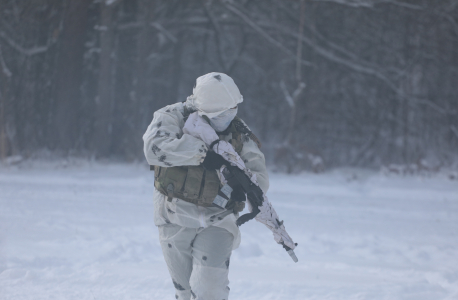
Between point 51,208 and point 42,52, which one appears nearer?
point 51,208

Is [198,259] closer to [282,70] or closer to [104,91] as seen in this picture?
[104,91]

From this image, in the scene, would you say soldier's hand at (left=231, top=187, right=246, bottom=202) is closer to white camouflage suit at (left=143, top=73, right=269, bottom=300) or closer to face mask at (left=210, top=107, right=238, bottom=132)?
white camouflage suit at (left=143, top=73, right=269, bottom=300)

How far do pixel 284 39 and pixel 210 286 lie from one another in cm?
1027

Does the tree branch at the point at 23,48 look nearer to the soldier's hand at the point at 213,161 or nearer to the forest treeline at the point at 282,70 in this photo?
the forest treeline at the point at 282,70

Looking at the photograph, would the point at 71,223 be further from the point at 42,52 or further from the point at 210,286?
the point at 42,52

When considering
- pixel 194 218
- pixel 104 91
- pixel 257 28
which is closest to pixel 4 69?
Answer: pixel 104 91

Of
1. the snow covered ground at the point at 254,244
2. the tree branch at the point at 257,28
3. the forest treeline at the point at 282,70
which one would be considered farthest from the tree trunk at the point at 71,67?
the tree branch at the point at 257,28

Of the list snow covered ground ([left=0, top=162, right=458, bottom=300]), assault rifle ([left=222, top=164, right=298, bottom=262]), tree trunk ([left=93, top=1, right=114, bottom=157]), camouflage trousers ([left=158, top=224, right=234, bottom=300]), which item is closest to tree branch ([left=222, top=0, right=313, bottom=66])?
tree trunk ([left=93, top=1, right=114, bottom=157])

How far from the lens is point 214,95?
6.69ft

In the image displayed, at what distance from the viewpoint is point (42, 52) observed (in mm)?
11023

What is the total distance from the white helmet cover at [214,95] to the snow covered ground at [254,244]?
69.7 inches

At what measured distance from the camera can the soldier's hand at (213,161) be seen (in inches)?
78.7

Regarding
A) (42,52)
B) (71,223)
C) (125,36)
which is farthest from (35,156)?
(71,223)

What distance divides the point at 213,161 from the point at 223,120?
9.7 inches
